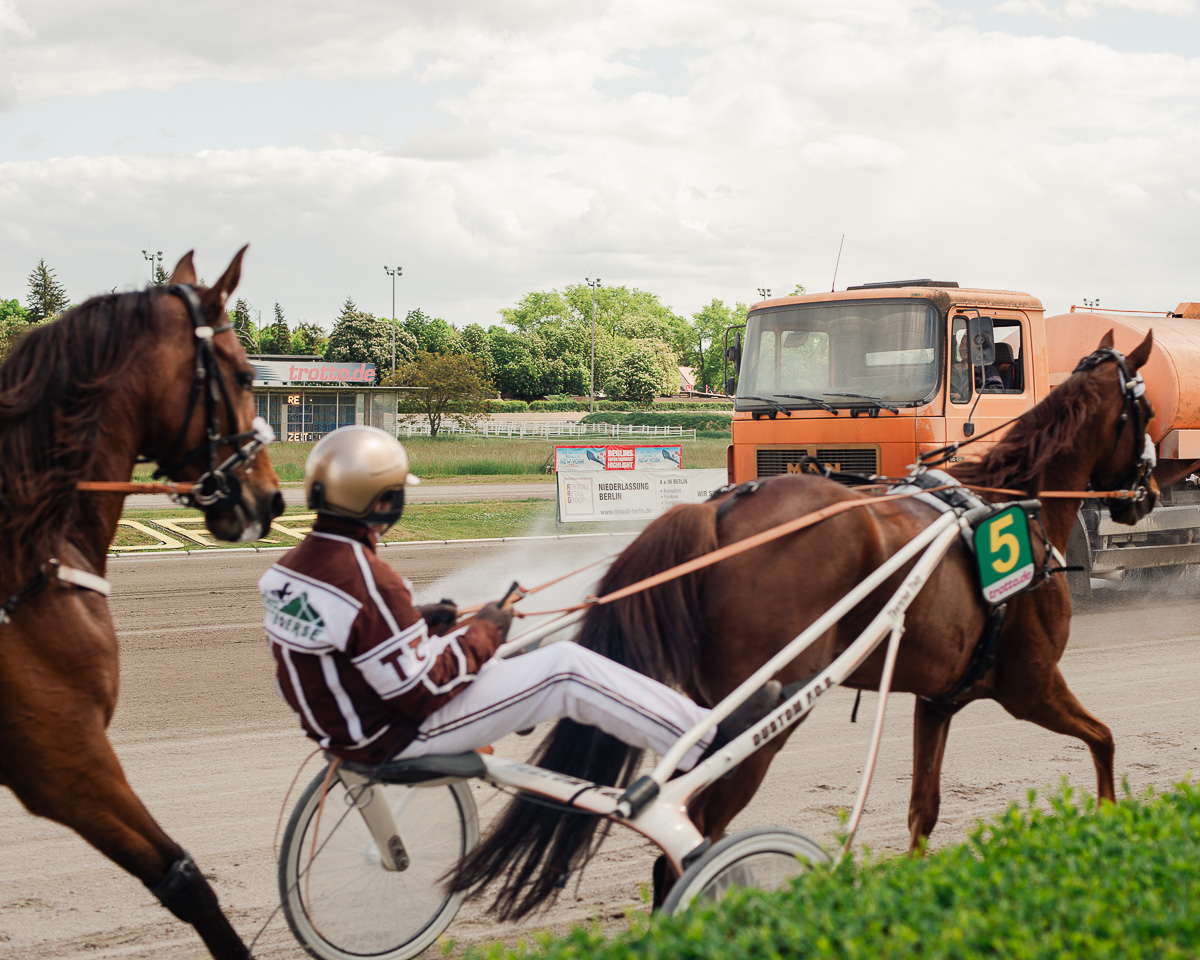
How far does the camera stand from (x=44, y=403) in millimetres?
2975

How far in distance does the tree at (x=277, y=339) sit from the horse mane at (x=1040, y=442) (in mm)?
83136

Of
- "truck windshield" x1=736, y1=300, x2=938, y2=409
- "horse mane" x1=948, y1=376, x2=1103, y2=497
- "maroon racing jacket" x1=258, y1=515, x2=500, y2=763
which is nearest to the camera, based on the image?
"maroon racing jacket" x1=258, y1=515, x2=500, y2=763

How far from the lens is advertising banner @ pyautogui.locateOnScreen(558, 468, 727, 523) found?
15844mm

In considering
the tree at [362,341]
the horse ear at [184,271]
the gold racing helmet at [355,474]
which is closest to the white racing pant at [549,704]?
the gold racing helmet at [355,474]

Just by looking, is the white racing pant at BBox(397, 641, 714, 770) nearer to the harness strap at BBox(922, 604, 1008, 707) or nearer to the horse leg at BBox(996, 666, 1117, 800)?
the harness strap at BBox(922, 604, 1008, 707)

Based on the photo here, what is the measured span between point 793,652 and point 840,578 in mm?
480

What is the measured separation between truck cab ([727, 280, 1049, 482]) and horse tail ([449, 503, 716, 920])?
185 inches

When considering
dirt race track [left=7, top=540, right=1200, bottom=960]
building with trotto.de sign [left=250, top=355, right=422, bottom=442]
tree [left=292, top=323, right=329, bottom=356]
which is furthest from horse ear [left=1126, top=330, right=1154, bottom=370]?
tree [left=292, top=323, right=329, bottom=356]

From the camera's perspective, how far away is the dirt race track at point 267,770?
12.6ft

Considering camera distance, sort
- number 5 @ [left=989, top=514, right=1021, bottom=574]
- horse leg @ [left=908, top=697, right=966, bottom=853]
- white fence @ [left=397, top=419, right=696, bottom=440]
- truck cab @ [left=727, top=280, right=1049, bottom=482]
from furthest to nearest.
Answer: white fence @ [left=397, top=419, right=696, bottom=440] < truck cab @ [left=727, top=280, right=1049, bottom=482] < horse leg @ [left=908, top=697, right=966, bottom=853] < number 5 @ [left=989, top=514, right=1021, bottom=574]

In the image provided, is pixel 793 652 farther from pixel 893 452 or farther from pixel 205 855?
pixel 893 452

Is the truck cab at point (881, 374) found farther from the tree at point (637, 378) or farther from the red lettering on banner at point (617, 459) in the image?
the tree at point (637, 378)

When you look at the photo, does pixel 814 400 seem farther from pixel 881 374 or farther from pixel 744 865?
pixel 744 865

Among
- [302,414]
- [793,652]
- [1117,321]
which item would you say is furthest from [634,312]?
[793,652]
